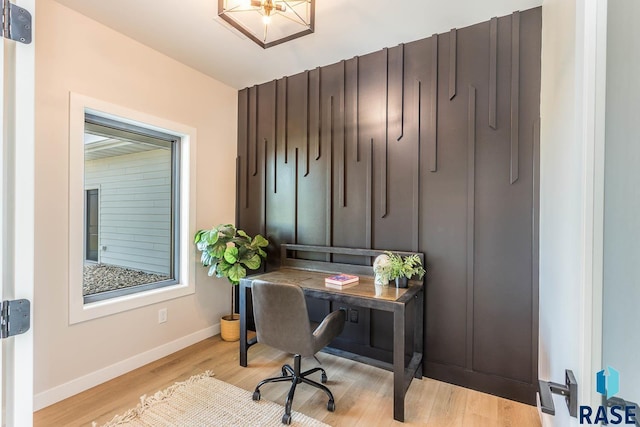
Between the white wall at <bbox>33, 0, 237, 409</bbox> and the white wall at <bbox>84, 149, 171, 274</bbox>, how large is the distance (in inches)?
14.1

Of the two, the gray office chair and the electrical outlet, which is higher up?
the gray office chair

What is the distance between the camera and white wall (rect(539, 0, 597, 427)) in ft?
2.46

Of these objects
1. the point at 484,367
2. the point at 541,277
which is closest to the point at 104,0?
the point at 541,277

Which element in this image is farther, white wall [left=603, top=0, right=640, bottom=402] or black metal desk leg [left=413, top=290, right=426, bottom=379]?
black metal desk leg [left=413, top=290, right=426, bottom=379]

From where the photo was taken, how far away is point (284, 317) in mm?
2021

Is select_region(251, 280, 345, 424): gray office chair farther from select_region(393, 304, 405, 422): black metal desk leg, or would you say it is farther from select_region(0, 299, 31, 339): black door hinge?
select_region(0, 299, 31, 339): black door hinge

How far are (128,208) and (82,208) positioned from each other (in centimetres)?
61

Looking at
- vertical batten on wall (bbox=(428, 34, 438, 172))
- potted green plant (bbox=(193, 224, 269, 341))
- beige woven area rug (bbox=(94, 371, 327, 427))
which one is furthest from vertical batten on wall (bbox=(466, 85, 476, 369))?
potted green plant (bbox=(193, 224, 269, 341))

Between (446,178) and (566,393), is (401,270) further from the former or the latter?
(566,393)

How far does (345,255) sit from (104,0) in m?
2.83

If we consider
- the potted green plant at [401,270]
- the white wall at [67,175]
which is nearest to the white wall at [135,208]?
the white wall at [67,175]

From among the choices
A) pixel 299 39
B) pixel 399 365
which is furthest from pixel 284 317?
pixel 299 39

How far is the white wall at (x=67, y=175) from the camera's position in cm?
209

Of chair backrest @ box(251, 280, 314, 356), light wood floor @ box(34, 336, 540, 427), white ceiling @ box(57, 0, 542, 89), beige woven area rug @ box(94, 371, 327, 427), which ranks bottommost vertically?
light wood floor @ box(34, 336, 540, 427)
